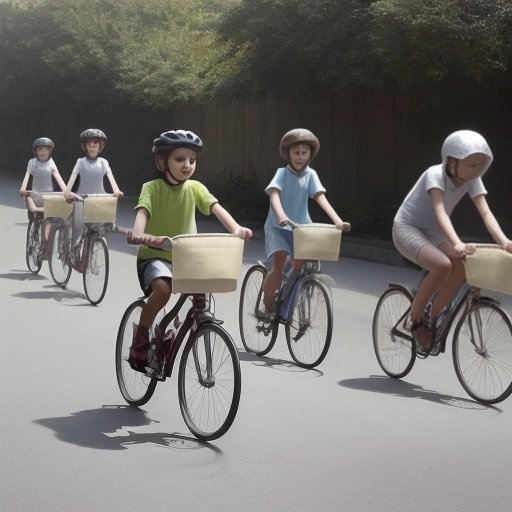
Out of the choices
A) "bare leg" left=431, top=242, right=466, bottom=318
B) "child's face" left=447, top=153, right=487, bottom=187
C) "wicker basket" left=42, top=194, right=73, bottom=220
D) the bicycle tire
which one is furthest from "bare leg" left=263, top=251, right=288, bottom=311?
"wicker basket" left=42, top=194, right=73, bottom=220

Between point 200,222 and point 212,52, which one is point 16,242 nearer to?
point 200,222

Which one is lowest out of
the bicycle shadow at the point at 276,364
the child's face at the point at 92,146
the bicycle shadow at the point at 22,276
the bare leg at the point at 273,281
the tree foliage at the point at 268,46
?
the bicycle shadow at the point at 276,364

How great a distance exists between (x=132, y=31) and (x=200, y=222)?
34.9 feet

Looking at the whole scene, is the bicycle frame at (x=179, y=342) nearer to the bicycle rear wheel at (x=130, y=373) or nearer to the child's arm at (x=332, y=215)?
the bicycle rear wheel at (x=130, y=373)

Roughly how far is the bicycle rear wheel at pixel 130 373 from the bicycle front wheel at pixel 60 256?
5818 millimetres

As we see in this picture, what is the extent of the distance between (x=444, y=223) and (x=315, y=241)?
1.44 metres

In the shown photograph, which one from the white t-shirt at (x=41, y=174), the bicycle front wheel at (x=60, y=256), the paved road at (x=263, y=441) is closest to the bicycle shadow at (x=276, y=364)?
Result: the paved road at (x=263, y=441)

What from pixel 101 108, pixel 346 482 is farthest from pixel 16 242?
pixel 101 108

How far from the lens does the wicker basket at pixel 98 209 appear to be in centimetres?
1209

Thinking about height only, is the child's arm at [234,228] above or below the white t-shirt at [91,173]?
below

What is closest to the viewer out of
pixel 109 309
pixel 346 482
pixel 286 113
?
pixel 346 482

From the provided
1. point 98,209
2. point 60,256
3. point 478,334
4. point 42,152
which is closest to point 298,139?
point 478,334

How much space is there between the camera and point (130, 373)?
24.6ft

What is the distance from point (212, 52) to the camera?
89.3 feet
